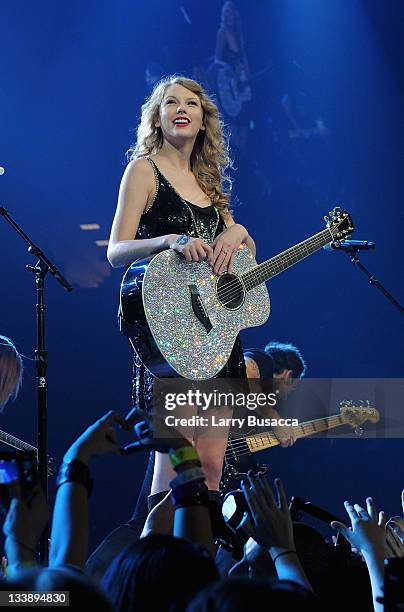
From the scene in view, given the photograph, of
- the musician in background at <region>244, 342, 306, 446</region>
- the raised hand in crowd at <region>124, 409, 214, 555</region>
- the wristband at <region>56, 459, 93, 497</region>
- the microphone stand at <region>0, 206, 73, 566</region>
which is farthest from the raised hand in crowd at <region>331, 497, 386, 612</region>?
the musician in background at <region>244, 342, 306, 446</region>

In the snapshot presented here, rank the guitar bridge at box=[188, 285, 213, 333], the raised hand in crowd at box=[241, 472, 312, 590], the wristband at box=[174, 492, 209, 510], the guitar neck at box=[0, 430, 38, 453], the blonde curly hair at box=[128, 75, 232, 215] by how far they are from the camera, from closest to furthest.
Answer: the raised hand in crowd at box=[241, 472, 312, 590], the wristband at box=[174, 492, 209, 510], the guitar bridge at box=[188, 285, 213, 333], the blonde curly hair at box=[128, 75, 232, 215], the guitar neck at box=[0, 430, 38, 453]

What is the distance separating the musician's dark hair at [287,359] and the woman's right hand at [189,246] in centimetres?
255

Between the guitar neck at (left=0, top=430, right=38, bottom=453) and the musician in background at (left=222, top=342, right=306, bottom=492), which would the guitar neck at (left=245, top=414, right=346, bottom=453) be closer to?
the musician in background at (left=222, top=342, right=306, bottom=492)

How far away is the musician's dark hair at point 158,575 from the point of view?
1.44 m

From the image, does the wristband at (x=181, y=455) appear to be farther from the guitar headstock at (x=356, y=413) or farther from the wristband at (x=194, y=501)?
the guitar headstock at (x=356, y=413)

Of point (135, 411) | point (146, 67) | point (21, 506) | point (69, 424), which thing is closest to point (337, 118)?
point (146, 67)

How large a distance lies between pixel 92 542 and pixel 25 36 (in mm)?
3309

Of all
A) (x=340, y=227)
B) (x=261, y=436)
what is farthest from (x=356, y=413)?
(x=340, y=227)

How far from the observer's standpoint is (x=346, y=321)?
20.2 ft

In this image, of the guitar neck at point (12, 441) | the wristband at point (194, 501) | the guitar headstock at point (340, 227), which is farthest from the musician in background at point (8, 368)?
the wristband at point (194, 501)

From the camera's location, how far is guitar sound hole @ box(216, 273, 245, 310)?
126 inches

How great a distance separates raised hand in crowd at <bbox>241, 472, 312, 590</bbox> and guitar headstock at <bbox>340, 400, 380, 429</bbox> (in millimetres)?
3743

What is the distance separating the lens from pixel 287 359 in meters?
5.66

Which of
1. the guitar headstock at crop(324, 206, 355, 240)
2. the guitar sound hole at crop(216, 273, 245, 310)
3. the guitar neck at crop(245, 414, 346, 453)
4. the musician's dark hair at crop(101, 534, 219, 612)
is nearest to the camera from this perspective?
the musician's dark hair at crop(101, 534, 219, 612)
